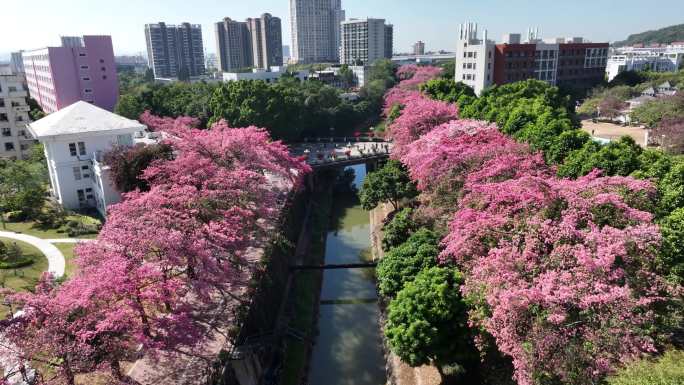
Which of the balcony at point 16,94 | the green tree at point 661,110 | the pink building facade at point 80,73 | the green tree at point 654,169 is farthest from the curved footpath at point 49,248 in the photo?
the green tree at point 661,110

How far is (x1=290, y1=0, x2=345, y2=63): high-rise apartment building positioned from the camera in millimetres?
156000

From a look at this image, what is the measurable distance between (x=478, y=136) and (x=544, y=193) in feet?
31.4

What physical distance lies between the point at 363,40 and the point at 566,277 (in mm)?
128225

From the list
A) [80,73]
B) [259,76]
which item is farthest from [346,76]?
[80,73]

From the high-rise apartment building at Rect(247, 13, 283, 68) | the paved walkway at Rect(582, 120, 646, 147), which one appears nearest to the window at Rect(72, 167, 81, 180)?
the paved walkway at Rect(582, 120, 646, 147)

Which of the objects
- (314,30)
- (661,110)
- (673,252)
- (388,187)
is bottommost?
(388,187)

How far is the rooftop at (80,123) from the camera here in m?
29.2

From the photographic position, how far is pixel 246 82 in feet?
153

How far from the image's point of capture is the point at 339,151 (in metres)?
45.8

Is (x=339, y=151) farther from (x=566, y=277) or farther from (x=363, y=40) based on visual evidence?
(x=363, y=40)

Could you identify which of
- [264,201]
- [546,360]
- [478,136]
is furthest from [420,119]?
[546,360]

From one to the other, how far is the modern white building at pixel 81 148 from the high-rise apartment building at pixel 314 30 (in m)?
129

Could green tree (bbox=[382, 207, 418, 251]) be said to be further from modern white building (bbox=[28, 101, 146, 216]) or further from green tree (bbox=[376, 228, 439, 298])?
modern white building (bbox=[28, 101, 146, 216])

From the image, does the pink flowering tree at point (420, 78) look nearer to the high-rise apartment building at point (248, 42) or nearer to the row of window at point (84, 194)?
the row of window at point (84, 194)
